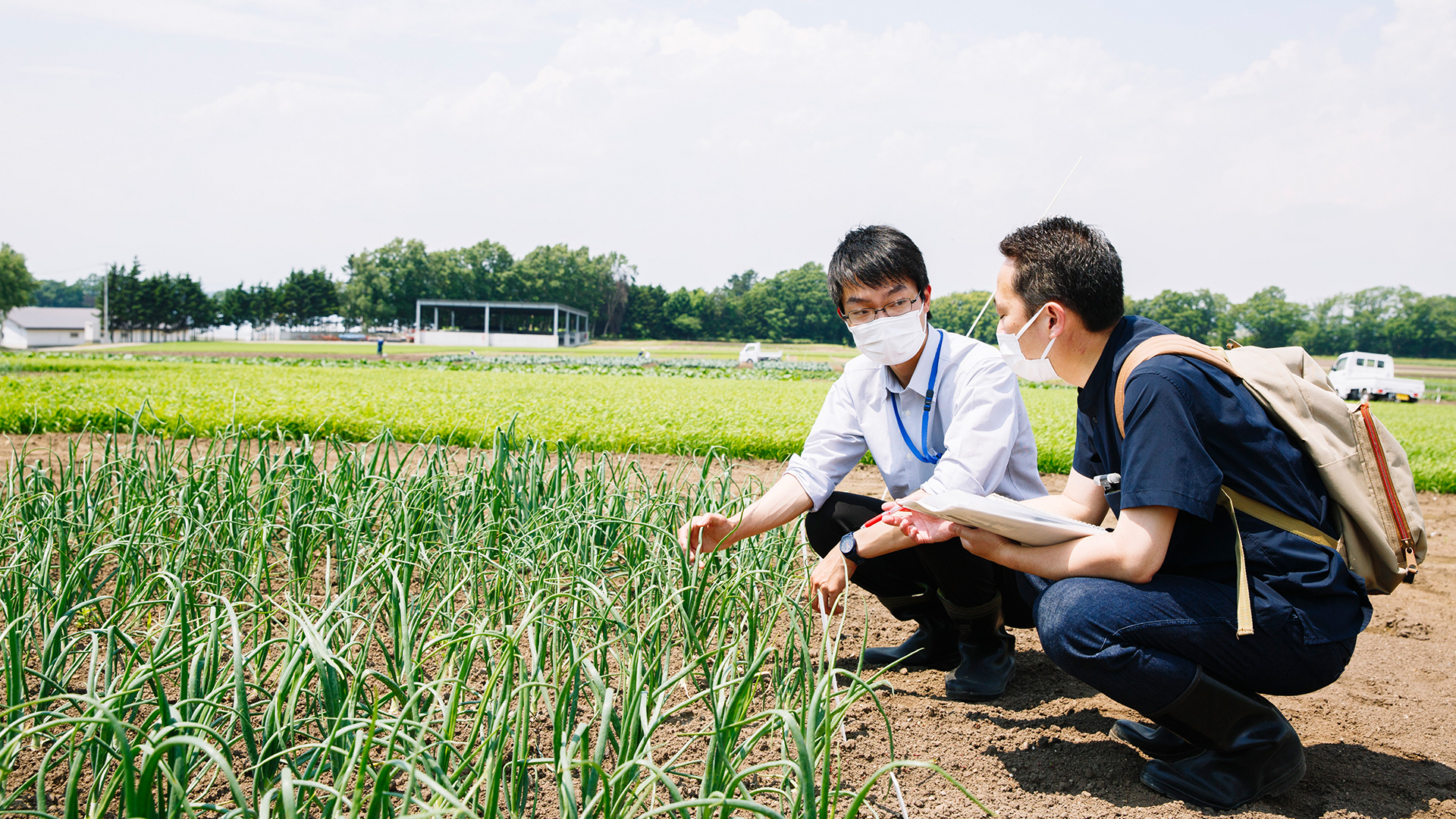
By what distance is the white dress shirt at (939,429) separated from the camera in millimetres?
2406

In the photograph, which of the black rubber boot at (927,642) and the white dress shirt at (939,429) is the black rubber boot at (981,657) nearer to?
the black rubber boot at (927,642)

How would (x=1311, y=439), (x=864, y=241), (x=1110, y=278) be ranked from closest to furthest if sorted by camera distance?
(x=1311, y=439), (x=1110, y=278), (x=864, y=241)

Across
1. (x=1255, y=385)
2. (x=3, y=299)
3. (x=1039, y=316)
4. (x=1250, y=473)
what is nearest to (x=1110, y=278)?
(x=1039, y=316)

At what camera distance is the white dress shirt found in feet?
7.89

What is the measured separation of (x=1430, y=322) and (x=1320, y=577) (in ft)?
271

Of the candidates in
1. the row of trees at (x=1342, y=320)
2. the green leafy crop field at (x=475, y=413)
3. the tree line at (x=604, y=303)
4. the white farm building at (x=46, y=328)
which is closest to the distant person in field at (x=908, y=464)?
the green leafy crop field at (x=475, y=413)

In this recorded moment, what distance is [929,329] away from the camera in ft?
8.83

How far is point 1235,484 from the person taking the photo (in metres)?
1.83

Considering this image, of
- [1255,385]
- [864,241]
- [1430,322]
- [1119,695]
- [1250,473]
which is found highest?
[1430,322]

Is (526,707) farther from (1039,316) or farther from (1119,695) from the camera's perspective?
(1039,316)

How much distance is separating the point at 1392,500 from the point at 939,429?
1.16 m

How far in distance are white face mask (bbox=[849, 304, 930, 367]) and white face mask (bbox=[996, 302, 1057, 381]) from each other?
14.1 inches

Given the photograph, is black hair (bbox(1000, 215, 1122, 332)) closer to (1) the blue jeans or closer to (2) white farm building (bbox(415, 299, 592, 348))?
(1) the blue jeans

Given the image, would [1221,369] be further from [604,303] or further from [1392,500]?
[604,303]
